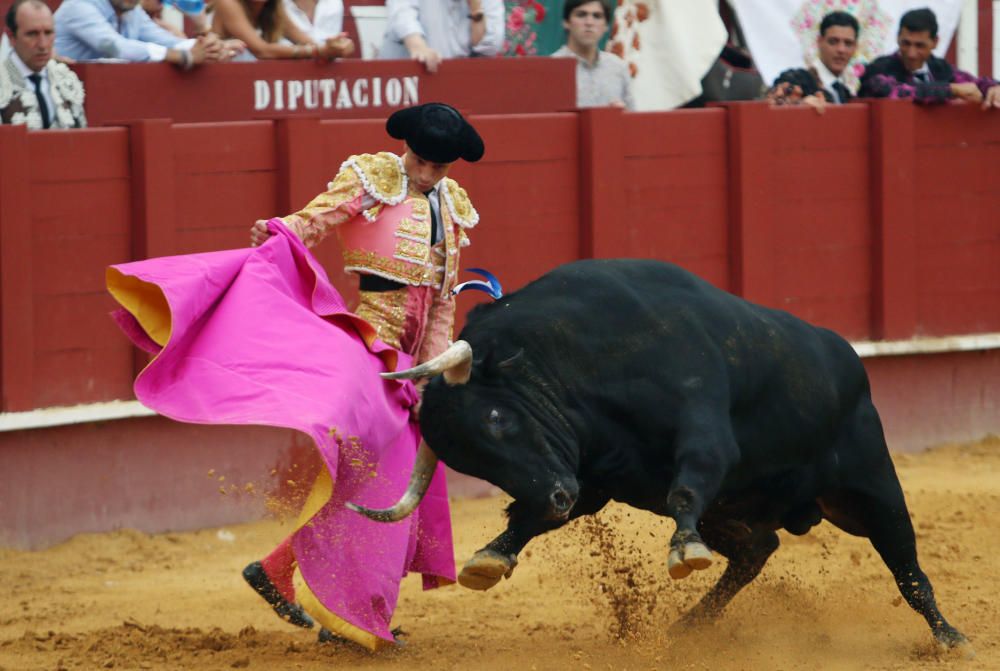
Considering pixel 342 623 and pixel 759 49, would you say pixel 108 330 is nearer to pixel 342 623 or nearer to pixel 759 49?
pixel 342 623

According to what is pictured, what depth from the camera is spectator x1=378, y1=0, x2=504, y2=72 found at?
24.6ft

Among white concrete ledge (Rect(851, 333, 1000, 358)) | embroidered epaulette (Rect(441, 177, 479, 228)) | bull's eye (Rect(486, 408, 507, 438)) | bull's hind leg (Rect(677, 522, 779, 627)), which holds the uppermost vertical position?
embroidered epaulette (Rect(441, 177, 479, 228))

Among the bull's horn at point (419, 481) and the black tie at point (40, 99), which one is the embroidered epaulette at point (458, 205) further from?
the black tie at point (40, 99)

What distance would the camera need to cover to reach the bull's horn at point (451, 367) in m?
4.14

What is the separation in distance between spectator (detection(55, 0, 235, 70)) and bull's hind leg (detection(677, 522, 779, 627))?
2718 mm

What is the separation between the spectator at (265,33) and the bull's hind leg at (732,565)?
8.82 feet

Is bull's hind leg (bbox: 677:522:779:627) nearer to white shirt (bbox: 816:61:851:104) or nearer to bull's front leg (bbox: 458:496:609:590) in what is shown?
bull's front leg (bbox: 458:496:609:590)

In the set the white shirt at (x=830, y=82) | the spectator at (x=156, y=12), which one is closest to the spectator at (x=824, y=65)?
the white shirt at (x=830, y=82)

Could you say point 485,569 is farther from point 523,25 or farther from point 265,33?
point 523,25

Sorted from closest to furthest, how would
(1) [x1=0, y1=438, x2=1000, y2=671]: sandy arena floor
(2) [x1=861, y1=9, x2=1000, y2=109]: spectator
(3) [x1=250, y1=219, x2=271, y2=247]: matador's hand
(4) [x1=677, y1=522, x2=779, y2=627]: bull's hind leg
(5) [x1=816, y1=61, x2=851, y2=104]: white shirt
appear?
(3) [x1=250, y1=219, x2=271, y2=247]: matador's hand → (1) [x1=0, y1=438, x2=1000, y2=671]: sandy arena floor → (4) [x1=677, y1=522, x2=779, y2=627]: bull's hind leg → (2) [x1=861, y1=9, x2=1000, y2=109]: spectator → (5) [x1=816, y1=61, x2=851, y2=104]: white shirt

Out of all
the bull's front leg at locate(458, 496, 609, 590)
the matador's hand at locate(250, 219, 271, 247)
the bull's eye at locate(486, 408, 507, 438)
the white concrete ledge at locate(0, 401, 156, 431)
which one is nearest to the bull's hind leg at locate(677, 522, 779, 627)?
the bull's front leg at locate(458, 496, 609, 590)

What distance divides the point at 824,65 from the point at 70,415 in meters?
3.94

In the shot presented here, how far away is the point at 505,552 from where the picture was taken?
4434 mm

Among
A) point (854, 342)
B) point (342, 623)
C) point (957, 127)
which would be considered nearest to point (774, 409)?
point (342, 623)
